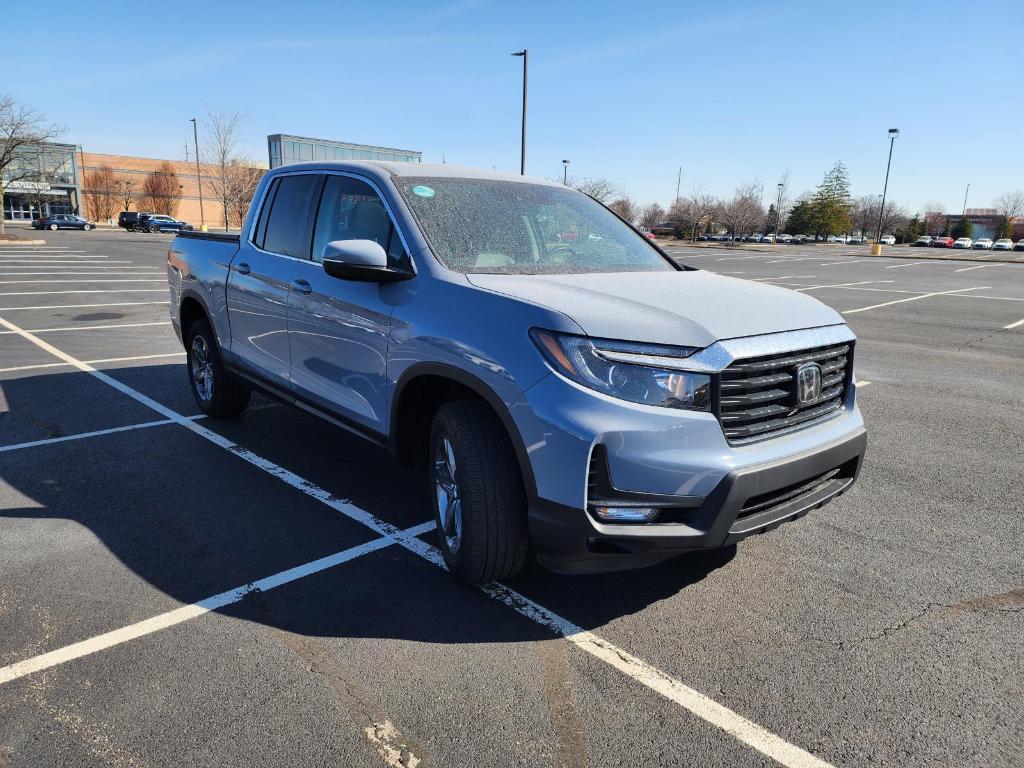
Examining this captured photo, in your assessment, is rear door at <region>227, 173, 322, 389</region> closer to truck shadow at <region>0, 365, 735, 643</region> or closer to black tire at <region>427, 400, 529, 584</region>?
truck shadow at <region>0, 365, 735, 643</region>

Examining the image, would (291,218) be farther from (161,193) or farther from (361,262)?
(161,193)

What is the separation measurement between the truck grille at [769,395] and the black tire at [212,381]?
3882 millimetres

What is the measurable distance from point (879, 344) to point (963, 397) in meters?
3.72

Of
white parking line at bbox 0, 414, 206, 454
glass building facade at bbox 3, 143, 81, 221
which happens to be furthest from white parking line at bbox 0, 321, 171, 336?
glass building facade at bbox 3, 143, 81, 221

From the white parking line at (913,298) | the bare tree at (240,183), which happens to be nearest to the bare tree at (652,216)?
the bare tree at (240,183)

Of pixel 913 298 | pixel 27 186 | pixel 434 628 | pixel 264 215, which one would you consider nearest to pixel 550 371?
pixel 434 628

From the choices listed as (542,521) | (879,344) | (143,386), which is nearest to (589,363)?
(542,521)

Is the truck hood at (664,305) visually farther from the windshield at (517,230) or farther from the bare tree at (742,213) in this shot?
the bare tree at (742,213)

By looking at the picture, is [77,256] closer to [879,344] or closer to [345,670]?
[879,344]

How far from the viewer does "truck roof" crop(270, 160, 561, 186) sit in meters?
4.09

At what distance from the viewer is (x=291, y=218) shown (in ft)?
15.6

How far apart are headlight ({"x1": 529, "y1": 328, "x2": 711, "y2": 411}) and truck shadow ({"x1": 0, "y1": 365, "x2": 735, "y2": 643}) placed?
105 centimetres

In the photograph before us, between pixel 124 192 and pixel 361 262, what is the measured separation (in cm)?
9072

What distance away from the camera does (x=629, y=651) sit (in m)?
2.91
